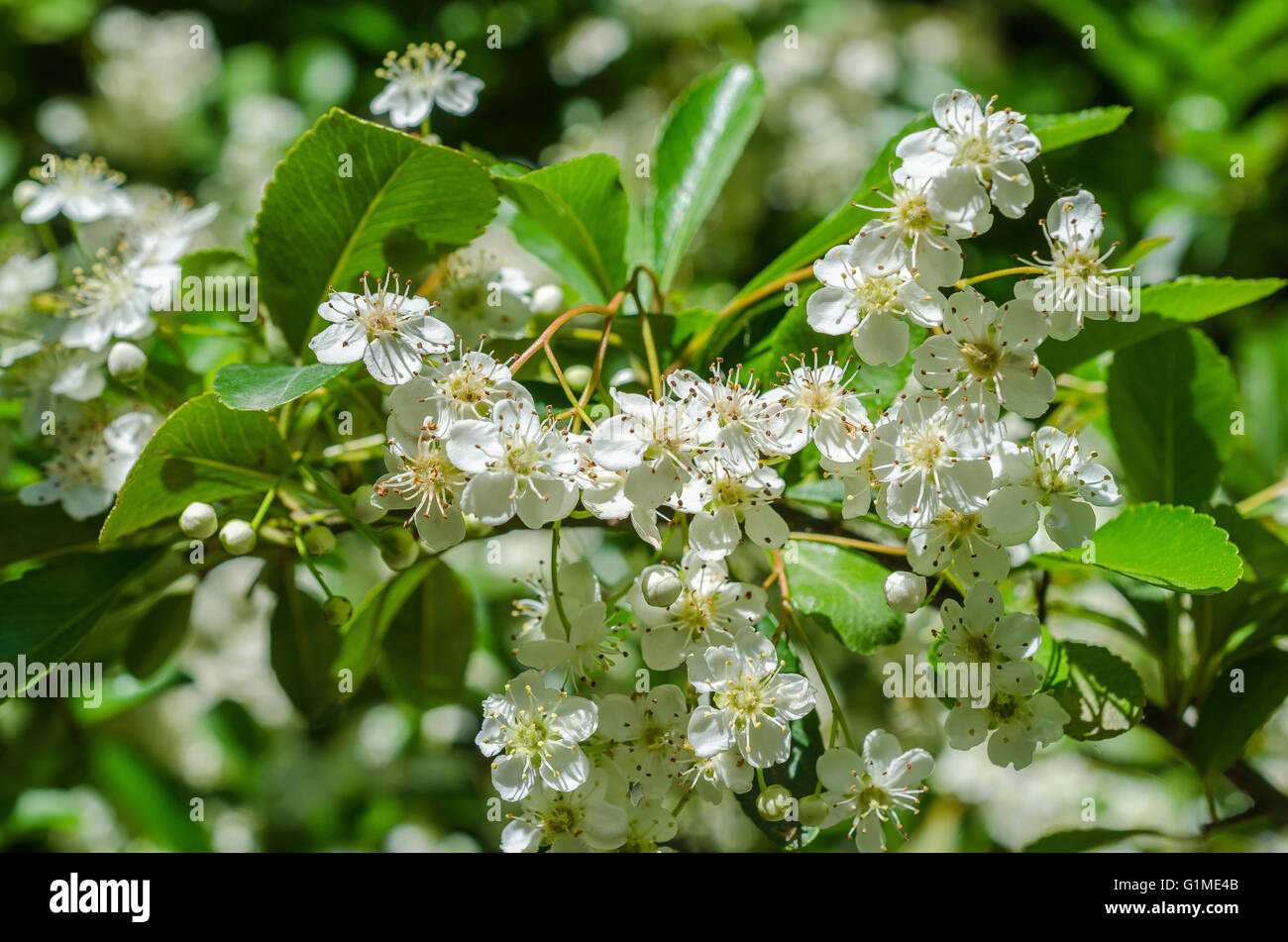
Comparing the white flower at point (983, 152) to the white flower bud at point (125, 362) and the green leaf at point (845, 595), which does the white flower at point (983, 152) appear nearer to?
the green leaf at point (845, 595)

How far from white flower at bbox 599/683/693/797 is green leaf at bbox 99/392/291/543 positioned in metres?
0.54

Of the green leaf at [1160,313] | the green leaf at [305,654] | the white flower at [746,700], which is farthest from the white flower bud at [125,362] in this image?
the green leaf at [1160,313]

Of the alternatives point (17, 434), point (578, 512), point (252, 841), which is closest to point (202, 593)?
point (252, 841)

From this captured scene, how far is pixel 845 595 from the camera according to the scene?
122 cm

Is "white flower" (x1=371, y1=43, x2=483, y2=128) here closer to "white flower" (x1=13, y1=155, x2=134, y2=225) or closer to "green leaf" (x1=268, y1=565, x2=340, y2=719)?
"white flower" (x1=13, y1=155, x2=134, y2=225)

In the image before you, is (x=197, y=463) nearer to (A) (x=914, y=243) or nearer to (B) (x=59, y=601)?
(B) (x=59, y=601)

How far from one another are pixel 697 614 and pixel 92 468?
953 millimetres

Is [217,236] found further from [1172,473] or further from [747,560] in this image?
[1172,473]

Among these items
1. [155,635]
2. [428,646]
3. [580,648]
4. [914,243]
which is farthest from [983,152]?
[155,635]

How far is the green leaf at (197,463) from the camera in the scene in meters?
1.18

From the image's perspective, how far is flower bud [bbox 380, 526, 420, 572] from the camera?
1293mm

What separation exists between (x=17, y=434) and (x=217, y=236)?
1.55 m

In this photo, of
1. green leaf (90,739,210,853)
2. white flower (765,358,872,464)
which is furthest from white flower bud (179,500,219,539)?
green leaf (90,739,210,853)

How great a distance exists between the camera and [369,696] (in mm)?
2762
